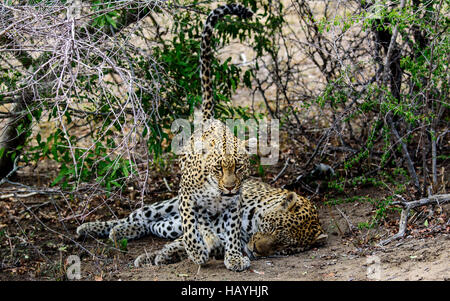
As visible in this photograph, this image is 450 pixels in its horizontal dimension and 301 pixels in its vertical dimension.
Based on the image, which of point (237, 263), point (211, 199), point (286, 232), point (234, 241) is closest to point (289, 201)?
point (286, 232)

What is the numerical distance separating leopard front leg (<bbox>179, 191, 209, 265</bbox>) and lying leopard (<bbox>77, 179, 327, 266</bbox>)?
7.2 inches

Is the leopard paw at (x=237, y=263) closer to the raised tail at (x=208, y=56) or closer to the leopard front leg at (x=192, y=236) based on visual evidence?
the leopard front leg at (x=192, y=236)

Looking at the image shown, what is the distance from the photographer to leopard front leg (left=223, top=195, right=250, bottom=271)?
236 inches

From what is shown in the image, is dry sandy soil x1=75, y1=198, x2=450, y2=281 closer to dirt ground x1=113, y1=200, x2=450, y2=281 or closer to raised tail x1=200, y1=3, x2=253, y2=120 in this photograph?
dirt ground x1=113, y1=200, x2=450, y2=281

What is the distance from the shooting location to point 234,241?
6.22 metres

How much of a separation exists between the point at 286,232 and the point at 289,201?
0.45 metres

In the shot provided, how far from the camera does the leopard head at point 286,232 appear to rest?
253 inches

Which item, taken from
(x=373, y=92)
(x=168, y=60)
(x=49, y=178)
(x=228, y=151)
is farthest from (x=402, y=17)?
(x=49, y=178)

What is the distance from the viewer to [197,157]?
630 cm

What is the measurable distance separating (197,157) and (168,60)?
4.71 feet

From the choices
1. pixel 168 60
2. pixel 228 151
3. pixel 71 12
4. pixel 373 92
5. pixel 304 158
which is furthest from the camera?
pixel 304 158

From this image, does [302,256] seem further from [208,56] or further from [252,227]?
[208,56]
